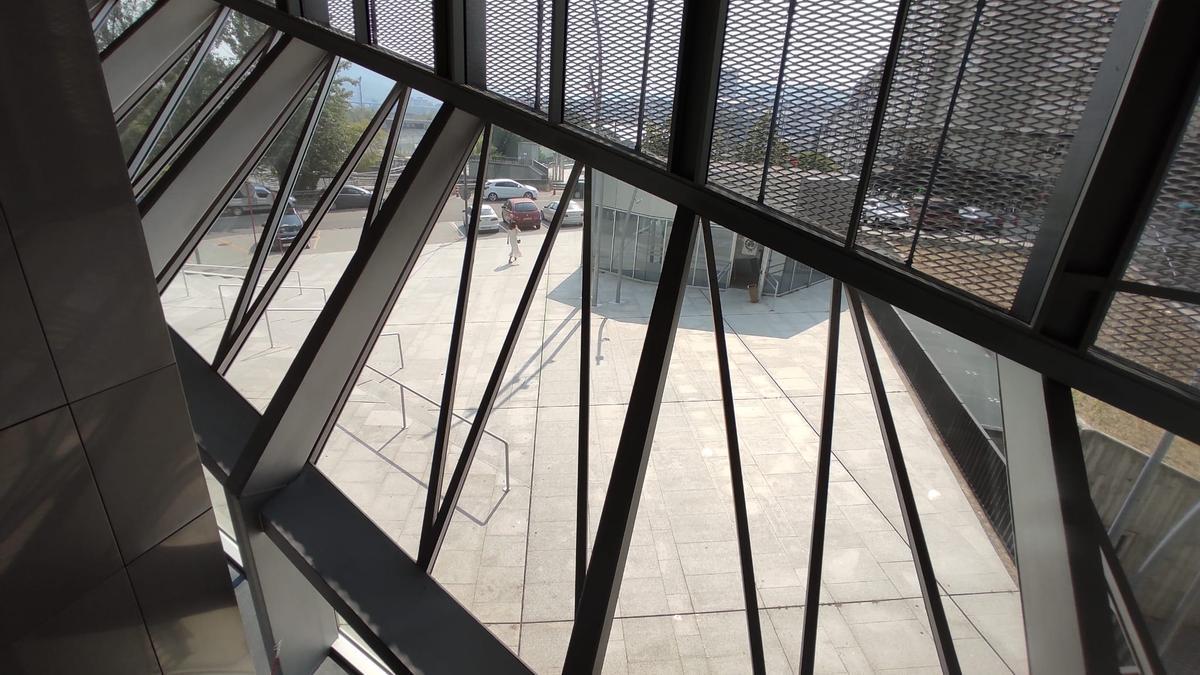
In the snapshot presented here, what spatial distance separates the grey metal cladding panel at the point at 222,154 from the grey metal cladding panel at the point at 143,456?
215 inches

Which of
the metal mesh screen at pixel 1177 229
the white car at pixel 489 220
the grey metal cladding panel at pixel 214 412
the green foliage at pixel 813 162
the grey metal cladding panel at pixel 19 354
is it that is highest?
the metal mesh screen at pixel 1177 229

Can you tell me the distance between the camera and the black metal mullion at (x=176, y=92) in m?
10.5

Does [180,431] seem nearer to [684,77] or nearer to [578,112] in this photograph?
[578,112]

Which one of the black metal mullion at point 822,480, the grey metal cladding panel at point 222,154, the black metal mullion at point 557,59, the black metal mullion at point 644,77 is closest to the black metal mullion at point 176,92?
the grey metal cladding panel at point 222,154

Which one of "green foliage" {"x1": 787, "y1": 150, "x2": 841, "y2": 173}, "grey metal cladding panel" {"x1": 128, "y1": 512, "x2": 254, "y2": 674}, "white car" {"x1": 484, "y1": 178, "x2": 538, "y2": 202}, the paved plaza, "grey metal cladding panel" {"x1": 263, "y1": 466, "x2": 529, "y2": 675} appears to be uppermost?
"green foliage" {"x1": 787, "y1": 150, "x2": 841, "y2": 173}

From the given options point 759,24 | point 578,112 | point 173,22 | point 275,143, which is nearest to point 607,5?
point 578,112

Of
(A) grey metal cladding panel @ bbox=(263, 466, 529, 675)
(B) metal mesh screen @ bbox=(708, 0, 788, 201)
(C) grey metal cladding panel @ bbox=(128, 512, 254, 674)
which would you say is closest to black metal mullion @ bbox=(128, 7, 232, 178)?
(A) grey metal cladding panel @ bbox=(263, 466, 529, 675)

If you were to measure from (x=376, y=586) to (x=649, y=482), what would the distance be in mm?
9667

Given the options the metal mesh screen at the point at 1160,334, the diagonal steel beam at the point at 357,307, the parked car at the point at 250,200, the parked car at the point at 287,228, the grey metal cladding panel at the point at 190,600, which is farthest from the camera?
the parked car at the point at 287,228

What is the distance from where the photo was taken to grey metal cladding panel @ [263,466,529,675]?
5.86m

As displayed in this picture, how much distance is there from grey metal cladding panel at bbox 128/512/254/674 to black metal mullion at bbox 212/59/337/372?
4.79 meters

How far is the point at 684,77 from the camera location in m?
4.13

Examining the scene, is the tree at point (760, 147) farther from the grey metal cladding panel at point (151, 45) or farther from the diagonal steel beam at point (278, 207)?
the grey metal cladding panel at point (151, 45)

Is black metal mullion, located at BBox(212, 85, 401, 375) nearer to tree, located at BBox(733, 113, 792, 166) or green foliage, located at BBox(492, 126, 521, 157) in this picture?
green foliage, located at BBox(492, 126, 521, 157)
